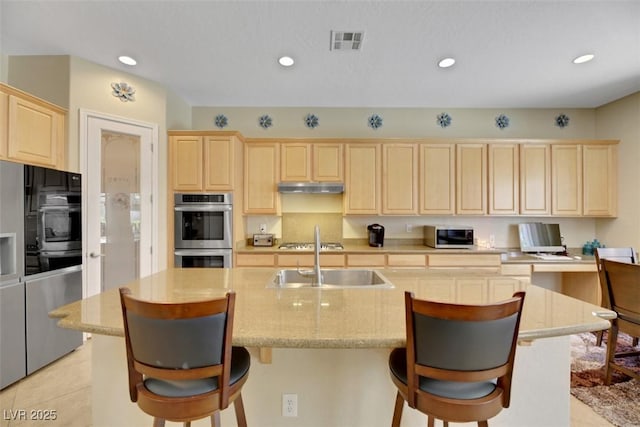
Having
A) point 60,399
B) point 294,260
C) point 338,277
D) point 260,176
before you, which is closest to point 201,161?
point 260,176

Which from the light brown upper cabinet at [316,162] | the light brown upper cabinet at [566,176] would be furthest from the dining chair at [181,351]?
the light brown upper cabinet at [566,176]

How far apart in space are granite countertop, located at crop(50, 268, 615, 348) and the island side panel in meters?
0.28

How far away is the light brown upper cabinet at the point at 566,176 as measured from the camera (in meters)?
3.74

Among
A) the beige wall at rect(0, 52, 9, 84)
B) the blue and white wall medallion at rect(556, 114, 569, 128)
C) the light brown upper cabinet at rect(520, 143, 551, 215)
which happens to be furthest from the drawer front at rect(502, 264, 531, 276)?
the beige wall at rect(0, 52, 9, 84)

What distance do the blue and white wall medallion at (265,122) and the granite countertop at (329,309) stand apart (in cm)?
275

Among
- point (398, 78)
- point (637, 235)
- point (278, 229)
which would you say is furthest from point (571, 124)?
point (278, 229)

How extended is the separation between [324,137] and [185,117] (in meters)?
1.97

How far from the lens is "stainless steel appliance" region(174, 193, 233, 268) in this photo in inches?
134

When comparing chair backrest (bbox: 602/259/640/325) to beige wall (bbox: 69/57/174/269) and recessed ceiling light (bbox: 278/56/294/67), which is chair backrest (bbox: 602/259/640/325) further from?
beige wall (bbox: 69/57/174/269)

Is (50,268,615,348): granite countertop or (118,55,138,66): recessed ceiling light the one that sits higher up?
(118,55,138,66): recessed ceiling light

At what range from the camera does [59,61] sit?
2.82 m

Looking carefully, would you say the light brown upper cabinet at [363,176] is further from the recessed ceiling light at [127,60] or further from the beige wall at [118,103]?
the recessed ceiling light at [127,60]

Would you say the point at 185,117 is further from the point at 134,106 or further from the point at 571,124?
the point at 571,124

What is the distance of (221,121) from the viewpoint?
4102 mm
